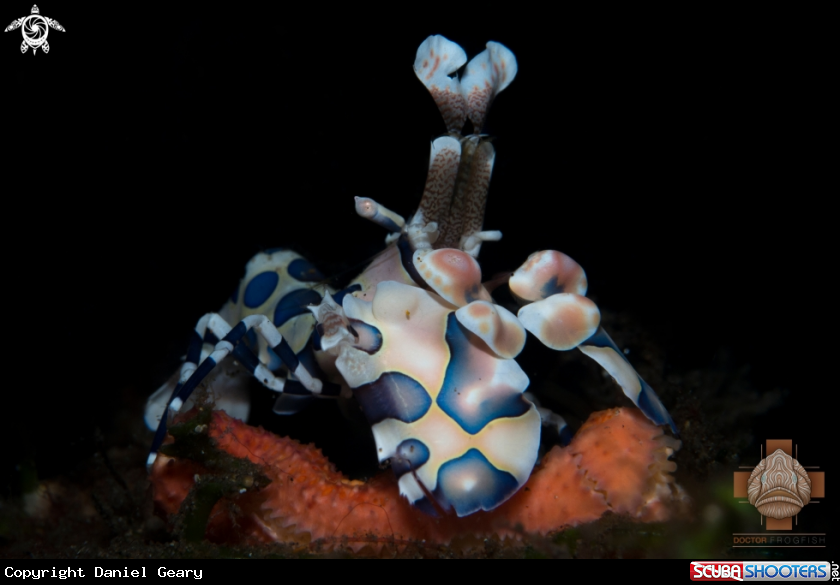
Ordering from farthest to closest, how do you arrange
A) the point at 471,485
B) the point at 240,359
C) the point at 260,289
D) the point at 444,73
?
the point at 260,289 → the point at 240,359 → the point at 444,73 → the point at 471,485

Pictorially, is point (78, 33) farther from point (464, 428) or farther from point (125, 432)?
point (464, 428)

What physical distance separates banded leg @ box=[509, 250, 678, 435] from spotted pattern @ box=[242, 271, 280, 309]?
175cm

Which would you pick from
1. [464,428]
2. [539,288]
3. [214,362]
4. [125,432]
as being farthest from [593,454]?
[125,432]

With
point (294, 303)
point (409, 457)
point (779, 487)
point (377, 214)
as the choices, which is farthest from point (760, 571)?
point (294, 303)

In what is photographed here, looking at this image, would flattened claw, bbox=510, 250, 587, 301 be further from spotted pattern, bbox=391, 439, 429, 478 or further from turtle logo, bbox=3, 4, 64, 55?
turtle logo, bbox=3, 4, 64, 55

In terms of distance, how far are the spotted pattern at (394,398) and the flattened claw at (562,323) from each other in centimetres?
54

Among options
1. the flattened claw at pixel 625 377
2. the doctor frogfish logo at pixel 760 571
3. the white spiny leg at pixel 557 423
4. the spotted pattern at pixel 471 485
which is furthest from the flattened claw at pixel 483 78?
the doctor frogfish logo at pixel 760 571

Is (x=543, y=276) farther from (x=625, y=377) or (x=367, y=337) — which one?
(x=367, y=337)

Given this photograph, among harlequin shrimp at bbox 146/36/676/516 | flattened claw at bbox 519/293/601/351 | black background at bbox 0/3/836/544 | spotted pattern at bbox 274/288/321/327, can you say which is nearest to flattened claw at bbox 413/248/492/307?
harlequin shrimp at bbox 146/36/676/516

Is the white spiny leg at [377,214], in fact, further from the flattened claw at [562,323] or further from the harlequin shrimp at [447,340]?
the flattened claw at [562,323]

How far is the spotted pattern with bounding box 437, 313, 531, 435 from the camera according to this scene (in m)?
1.88

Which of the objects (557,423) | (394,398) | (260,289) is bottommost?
(557,423)

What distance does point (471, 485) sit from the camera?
5.75 feet

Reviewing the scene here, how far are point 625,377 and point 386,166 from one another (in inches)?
81.9
